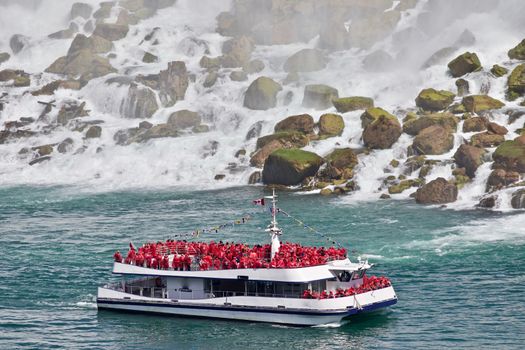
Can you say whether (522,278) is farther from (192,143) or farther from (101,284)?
Answer: (192,143)

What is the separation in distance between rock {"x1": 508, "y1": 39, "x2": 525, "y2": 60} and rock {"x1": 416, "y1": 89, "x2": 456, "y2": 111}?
12.4 metres

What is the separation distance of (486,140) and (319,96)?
31.5 meters

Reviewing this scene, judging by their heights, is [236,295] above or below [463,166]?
below

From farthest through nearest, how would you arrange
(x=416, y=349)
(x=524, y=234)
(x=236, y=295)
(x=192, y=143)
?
(x=192, y=143)
(x=524, y=234)
(x=236, y=295)
(x=416, y=349)

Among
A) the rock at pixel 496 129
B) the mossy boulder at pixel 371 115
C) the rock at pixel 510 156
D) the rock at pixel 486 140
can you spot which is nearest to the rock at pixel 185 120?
the mossy boulder at pixel 371 115

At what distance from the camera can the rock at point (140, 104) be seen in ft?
497

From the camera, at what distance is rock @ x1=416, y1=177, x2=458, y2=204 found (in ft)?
340

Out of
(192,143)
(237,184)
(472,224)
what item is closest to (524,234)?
(472,224)

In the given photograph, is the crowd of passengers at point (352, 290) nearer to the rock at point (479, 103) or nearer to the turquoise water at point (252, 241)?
the turquoise water at point (252, 241)

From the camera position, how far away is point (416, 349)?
5972 centimetres

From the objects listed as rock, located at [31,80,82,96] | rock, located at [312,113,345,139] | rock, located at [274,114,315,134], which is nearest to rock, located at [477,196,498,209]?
rock, located at [312,113,345,139]

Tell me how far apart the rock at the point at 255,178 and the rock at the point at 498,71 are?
31.4m

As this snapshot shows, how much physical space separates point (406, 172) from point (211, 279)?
48.3 meters

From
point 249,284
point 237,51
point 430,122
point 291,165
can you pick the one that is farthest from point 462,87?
point 249,284
